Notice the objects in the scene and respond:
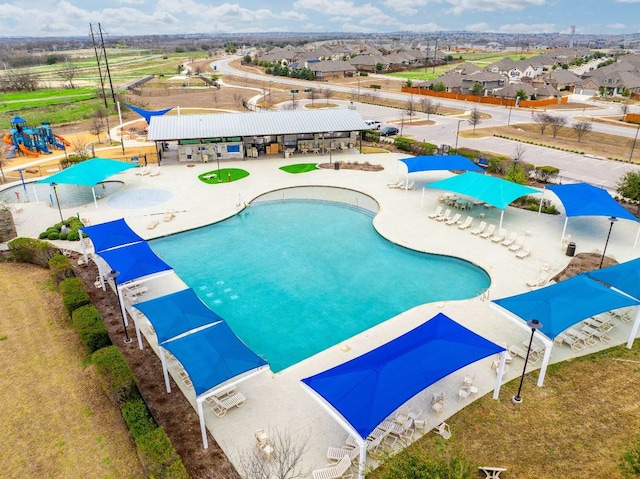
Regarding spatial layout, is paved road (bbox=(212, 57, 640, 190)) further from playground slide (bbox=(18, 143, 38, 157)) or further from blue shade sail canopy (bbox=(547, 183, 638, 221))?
playground slide (bbox=(18, 143, 38, 157))

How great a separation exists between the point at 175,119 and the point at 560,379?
35696mm

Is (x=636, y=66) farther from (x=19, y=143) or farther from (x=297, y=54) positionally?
(x=19, y=143)

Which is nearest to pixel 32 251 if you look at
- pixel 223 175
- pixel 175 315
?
pixel 175 315

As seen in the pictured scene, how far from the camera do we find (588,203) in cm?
2434

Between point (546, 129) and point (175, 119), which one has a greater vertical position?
point (175, 119)

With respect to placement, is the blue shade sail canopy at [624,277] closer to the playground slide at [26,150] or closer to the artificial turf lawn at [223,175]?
the artificial turf lawn at [223,175]

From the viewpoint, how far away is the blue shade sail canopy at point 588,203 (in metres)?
23.5

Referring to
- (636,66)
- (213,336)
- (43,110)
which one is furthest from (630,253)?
(636,66)

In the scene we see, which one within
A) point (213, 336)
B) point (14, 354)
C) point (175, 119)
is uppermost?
point (175, 119)

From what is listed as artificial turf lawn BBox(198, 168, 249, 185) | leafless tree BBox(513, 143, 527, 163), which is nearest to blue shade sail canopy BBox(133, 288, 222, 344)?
artificial turf lawn BBox(198, 168, 249, 185)

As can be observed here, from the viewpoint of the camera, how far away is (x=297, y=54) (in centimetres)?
13850

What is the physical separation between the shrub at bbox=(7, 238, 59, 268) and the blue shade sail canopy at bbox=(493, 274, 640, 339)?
21374 mm

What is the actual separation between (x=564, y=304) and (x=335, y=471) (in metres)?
9.86

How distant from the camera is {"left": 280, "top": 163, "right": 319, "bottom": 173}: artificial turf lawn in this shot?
36.9 metres
